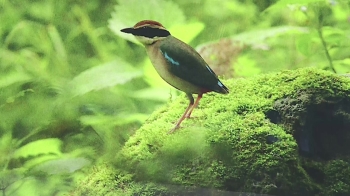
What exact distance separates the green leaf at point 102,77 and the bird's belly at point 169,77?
9 cm

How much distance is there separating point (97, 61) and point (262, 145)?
0.53 metres

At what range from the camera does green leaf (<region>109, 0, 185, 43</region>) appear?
4.12 ft

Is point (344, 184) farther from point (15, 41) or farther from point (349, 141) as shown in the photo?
point (15, 41)

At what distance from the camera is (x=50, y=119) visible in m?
1.26

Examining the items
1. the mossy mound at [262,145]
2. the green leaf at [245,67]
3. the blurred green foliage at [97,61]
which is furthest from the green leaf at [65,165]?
the green leaf at [245,67]

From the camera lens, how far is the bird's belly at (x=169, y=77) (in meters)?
1.18

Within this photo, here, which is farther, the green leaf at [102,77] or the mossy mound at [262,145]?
the green leaf at [102,77]

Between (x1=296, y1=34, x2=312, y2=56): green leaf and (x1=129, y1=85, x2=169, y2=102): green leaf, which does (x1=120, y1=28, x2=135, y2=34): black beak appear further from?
(x1=296, y1=34, x2=312, y2=56): green leaf

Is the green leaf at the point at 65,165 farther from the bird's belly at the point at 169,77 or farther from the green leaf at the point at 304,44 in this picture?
the green leaf at the point at 304,44

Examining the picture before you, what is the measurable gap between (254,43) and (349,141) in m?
0.39

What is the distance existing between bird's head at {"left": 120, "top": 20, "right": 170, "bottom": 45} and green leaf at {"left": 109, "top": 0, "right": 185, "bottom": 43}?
4cm

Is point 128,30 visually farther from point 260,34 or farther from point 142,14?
point 260,34

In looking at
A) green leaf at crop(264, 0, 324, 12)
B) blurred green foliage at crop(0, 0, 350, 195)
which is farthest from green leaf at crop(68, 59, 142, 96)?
green leaf at crop(264, 0, 324, 12)

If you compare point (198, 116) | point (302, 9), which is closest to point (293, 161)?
point (198, 116)
